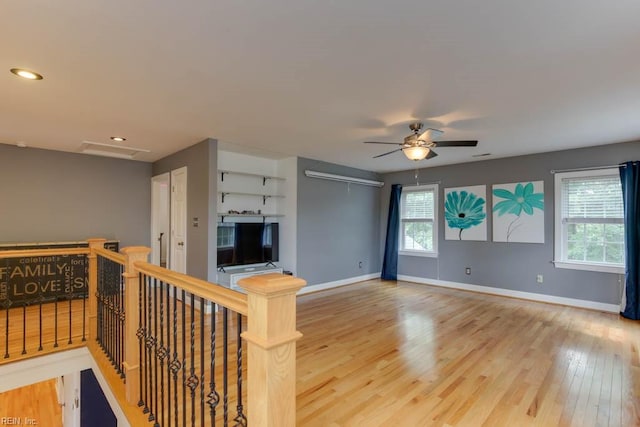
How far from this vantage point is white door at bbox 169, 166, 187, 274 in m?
4.74

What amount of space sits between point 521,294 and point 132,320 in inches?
219

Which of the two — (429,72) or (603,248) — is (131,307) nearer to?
(429,72)

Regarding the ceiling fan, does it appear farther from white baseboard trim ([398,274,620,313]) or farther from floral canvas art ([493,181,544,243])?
white baseboard trim ([398,274,620,313])

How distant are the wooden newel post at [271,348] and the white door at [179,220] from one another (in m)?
4.03

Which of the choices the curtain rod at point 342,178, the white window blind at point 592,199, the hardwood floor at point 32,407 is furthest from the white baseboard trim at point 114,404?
the white window blind at point 592,199

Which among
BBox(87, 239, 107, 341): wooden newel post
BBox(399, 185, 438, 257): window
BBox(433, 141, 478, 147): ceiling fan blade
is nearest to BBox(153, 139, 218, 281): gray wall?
BBox(87, 239, 107, 341): wooden newel post

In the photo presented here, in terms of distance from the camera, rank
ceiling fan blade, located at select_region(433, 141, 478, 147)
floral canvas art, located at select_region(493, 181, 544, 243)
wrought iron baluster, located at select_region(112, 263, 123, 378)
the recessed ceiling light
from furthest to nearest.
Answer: floral canvas art, located at select_region(493, 181, 544, 243) → ceiling fan blade, located at select_region(433, 141, 478, 147) → wrought iron baluster, located at select_region(112, 263, 123, 378) → the recessed ceiling light

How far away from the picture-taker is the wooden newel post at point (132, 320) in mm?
2105

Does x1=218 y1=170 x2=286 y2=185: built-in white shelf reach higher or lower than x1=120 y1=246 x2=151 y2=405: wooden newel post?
higher

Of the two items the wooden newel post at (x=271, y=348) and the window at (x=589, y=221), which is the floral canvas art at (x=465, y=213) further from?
the wooden newel post at (x=271, y=348)

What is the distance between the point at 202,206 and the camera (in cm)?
430

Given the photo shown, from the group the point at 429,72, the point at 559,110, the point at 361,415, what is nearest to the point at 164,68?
the point at 429,72

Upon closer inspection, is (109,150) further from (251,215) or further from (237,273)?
(237,273)

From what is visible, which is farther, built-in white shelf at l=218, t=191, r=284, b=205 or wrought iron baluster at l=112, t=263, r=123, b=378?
built-in white shelf at l=218, t=191, r=284, b=205
